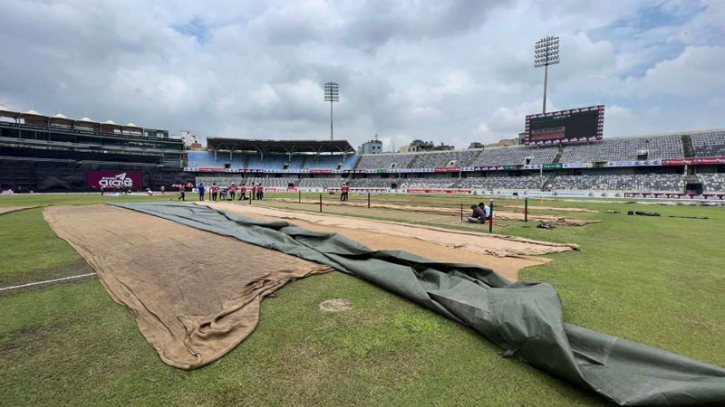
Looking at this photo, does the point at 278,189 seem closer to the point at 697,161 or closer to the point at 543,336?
the point at 543,336

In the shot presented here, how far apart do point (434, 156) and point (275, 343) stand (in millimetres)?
62158

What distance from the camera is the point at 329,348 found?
9.93 feet

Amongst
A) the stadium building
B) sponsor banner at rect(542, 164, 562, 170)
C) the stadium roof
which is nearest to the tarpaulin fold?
the stadium building

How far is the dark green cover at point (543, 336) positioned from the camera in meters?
2.21

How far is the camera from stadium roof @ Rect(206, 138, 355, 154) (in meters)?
63.2

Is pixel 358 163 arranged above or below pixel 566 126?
below

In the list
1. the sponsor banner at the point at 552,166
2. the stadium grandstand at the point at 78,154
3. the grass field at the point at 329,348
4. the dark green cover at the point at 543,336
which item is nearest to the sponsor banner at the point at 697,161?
the sponsor banner at the point at 552,166

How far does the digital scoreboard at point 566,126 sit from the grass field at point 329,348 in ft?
166

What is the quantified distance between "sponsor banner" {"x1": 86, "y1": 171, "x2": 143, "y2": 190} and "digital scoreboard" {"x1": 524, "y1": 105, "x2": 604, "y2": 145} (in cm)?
6281

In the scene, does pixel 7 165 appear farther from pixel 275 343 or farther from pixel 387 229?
pixel 275 343

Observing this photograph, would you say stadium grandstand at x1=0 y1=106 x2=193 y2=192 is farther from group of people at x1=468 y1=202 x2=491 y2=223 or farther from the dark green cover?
the dark green cover

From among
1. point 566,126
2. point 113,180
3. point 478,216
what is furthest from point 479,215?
point 113,180

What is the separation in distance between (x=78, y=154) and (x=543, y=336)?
225ft

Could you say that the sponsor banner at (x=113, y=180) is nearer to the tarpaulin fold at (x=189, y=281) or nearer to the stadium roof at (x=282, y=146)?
the stadium roof at (x=282, y=146)
